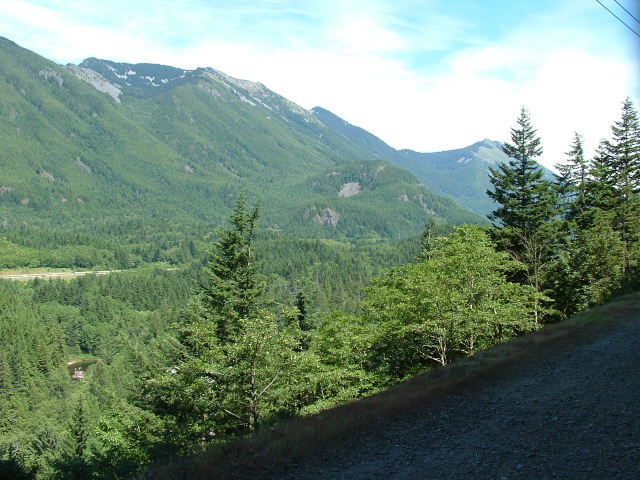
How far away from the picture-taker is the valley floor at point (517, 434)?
9.07 metres

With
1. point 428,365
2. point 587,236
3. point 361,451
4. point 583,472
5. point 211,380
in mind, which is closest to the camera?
point 583,472

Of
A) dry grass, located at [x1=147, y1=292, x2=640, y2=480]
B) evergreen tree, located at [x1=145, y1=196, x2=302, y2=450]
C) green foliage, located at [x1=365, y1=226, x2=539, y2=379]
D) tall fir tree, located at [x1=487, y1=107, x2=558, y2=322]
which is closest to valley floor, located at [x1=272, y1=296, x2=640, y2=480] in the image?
dry grass, located at [x1=147, y1=292, x2=640, y2=480]

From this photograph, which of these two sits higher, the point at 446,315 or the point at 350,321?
the point at 446,315

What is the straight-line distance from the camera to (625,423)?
33.3 feet

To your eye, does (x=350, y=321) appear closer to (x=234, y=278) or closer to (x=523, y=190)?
(x=234, y=278)

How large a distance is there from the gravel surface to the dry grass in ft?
1.32

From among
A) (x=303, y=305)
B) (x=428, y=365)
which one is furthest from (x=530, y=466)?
(x=303, y=305)

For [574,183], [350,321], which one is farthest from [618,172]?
[350,321]

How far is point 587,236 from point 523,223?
9.46 metres

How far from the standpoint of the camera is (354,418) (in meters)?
12.8

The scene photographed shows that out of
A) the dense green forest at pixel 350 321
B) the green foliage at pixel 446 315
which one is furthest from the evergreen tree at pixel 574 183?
the green foliage at pixel 446 315

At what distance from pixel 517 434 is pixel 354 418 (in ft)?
13.9

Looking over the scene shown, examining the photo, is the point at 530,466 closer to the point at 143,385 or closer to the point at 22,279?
the point at 143,385

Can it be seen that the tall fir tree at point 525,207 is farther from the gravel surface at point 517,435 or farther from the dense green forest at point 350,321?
the gravel surface at point 517,435
